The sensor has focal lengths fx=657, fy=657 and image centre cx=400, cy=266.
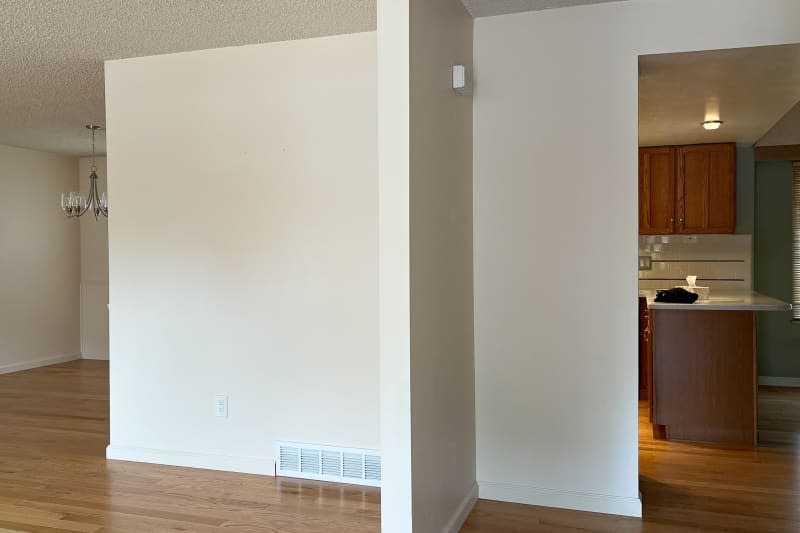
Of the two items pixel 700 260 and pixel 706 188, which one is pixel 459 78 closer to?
pixel 706 188

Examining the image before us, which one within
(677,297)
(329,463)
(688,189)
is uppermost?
(688,189)

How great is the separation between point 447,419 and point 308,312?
1150 mm

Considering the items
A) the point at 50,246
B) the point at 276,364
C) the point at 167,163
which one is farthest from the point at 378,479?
the point at 50,246

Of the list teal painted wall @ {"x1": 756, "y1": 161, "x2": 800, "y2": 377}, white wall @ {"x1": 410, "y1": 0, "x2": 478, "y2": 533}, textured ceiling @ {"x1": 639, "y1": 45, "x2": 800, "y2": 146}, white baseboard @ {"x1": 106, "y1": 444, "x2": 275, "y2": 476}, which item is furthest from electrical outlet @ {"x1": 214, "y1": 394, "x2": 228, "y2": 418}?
teal painted wall @ {"x1": 756, "y1": 161, "x2": 800, "y2": 377}

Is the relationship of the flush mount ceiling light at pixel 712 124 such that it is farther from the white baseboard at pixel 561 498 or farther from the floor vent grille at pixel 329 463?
the floor vent grille at pixel 329 463

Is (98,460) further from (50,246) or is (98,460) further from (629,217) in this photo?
(50,246)

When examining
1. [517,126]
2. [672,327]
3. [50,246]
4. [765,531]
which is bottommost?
[765,531]

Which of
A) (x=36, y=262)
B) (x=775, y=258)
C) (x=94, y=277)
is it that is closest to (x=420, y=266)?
(x=775, y=258)

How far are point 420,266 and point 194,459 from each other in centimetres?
223

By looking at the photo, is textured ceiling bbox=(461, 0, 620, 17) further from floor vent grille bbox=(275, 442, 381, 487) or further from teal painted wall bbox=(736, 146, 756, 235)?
teal painted wall bbox=(736, 146, 756, 235)

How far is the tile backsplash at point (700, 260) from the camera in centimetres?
643

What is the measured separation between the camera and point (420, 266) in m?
2.61

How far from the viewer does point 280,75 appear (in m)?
3.76

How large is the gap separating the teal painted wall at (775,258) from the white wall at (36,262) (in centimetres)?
766
